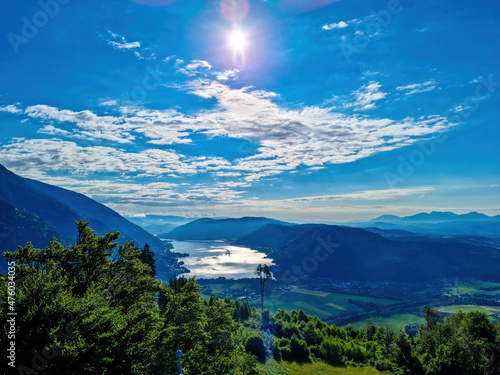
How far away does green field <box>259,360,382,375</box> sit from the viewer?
148 feet

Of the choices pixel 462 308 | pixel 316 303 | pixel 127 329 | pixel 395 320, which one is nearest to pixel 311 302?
pixel 316 303

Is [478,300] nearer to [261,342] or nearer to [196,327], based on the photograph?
[261,342]

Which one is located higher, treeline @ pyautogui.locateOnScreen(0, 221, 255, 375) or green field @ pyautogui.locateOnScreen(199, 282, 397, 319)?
treeline @ pyautogui.locateOnScreen(0, 221, 255, 375)

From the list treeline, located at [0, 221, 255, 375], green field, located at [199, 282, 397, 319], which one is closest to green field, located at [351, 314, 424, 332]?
green field, located at [199, 282, 397, 319]

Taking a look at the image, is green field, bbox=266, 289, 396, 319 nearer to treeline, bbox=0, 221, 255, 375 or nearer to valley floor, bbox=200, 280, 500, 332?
valley floor, bbox=200, 280, 500, 332

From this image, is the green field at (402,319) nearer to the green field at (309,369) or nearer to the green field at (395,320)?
the green field at (395,320)

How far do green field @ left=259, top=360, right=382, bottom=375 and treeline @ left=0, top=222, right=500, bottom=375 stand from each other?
2092 millimetres

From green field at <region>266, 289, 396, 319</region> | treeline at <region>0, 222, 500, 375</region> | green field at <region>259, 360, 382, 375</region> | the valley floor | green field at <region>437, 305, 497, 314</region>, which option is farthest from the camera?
green field at <region>437, 305, 497, 314</region>

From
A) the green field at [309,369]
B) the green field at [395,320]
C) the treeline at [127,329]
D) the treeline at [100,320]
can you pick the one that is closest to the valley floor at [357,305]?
the green field at [395,320]

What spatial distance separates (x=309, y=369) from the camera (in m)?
49.0

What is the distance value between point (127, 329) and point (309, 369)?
4238 cm

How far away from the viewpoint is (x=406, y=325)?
13912 centimetres

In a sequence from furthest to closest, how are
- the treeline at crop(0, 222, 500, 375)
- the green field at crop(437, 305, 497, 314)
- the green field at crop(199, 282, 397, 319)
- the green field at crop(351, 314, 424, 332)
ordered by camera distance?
the green field at crop(437, 305, 497, 314)
the green field at crop(199, 282, 397, 319)
the green field at crop(351, 314, 424, 332)
the treeline at crop(0, 222, 500, 375)

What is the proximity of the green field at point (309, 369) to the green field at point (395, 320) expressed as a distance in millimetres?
104298
